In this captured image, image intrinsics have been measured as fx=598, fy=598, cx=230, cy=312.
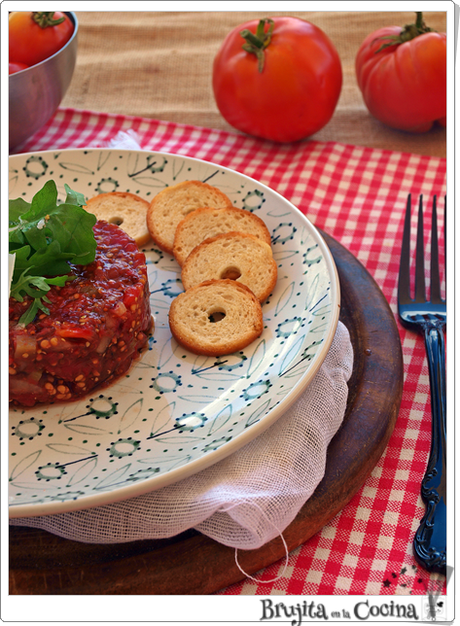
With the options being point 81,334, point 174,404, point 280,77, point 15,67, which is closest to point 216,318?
point 174,404

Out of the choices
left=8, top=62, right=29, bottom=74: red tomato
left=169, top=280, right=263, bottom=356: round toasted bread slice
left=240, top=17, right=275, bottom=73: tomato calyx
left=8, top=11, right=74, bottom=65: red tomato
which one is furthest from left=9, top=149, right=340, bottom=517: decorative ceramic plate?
left=8, top=11, right=74, bottom=65: red tomato

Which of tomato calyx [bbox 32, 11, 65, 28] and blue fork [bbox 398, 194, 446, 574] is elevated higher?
tomato calyx [bbox 32, 11, 65, 28]

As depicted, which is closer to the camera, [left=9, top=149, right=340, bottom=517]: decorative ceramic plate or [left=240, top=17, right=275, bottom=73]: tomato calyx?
[left=9, top=149, right=340, bottom=517]: decorative ceramic plate

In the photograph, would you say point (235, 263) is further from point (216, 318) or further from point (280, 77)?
point (280, 77)

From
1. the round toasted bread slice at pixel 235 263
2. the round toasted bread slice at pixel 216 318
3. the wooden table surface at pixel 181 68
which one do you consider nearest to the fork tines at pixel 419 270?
the round toasted bread slice at pixel 235 263

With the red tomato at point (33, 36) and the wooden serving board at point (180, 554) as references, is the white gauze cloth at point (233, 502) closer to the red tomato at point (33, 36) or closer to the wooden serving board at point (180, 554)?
the wooden serving board at point (180, 554)

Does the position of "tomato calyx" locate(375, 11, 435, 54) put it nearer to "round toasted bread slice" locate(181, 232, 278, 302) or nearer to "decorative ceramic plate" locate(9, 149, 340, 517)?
"decorative ceramic plate" locate(9, 149, 340, 517)

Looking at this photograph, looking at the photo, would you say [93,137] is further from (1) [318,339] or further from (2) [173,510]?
(2) [173,510]
